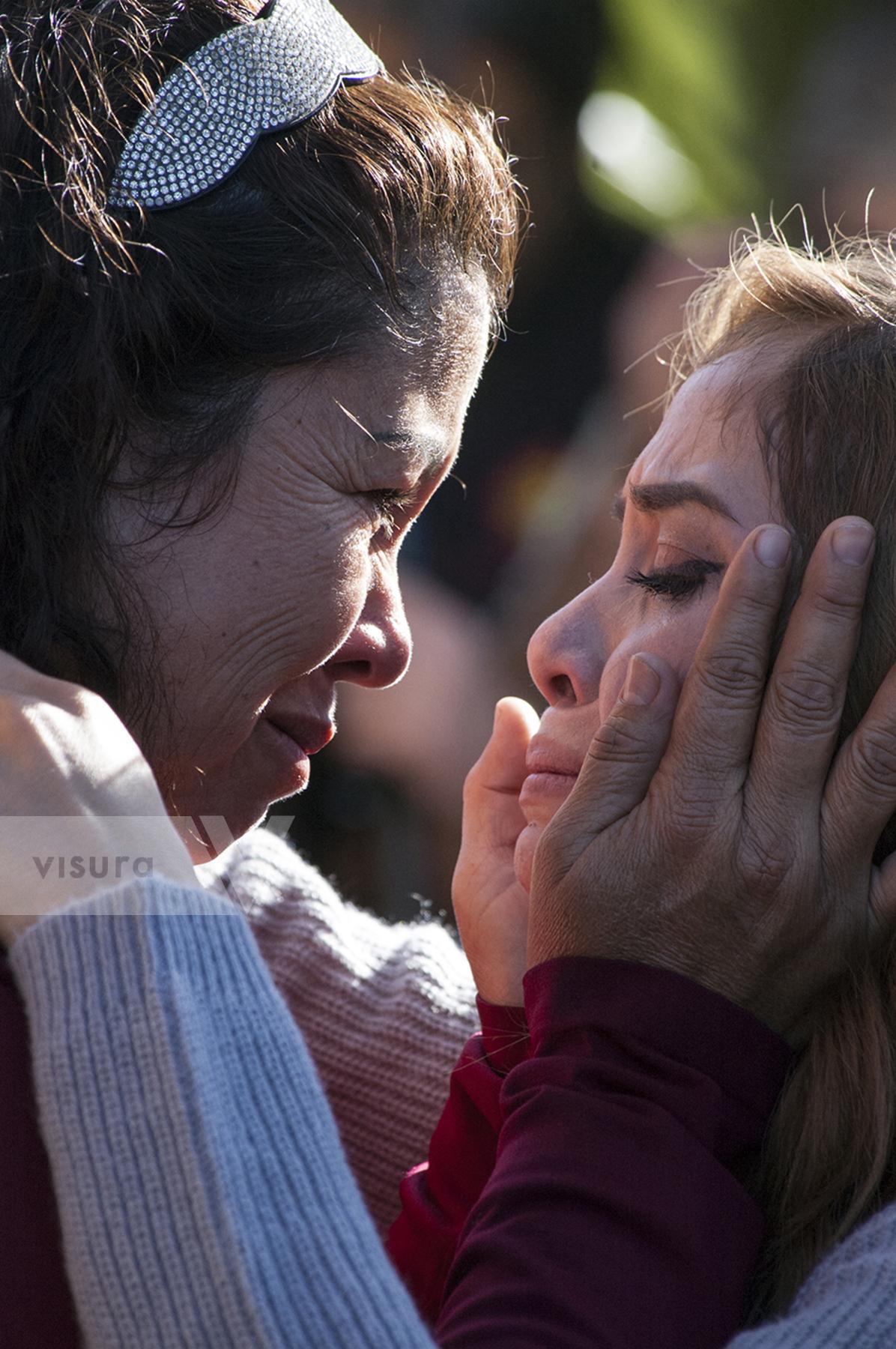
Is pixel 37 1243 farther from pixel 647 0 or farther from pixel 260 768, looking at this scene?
pixel 647 0

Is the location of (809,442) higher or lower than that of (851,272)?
lower

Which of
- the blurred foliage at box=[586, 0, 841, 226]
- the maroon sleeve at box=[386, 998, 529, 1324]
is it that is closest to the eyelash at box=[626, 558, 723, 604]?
the maroon sleeve at box=[386, 998, 529, 1324]

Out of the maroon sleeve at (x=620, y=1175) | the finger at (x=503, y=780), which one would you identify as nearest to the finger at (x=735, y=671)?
the maroon sleeve at (x=620, y=1175)

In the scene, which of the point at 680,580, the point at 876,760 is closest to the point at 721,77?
the point at 680,580

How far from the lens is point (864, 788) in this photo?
1270 mm

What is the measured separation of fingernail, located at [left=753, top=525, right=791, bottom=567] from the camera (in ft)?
4.28

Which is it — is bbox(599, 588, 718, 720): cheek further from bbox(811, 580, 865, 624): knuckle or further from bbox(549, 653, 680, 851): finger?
bbox(811, 580, 865, 624): knuckle

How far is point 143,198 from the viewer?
4.45 feet

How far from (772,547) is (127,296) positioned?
71cm

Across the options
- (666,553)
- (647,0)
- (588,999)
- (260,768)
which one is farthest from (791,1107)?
(647,0)

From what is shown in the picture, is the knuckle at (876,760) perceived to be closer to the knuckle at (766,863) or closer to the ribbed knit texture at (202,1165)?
the knuckle at (766,863)

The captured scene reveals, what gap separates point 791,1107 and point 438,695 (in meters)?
2.10

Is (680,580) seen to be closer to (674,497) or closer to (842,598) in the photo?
(674,497)

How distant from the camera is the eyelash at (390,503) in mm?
1521
